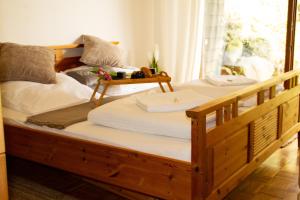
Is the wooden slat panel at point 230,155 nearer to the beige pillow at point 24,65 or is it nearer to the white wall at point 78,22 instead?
the beige pillow at point 24,65

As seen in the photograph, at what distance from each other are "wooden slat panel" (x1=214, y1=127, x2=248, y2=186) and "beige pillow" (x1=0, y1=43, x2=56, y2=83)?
175 centimetres

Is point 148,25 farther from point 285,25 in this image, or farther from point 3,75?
point 3,75

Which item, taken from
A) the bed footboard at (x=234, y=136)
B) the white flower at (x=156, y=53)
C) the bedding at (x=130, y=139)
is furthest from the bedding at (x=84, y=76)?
the bed footboard at (x=234, y=136)

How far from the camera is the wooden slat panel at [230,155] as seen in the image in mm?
1931

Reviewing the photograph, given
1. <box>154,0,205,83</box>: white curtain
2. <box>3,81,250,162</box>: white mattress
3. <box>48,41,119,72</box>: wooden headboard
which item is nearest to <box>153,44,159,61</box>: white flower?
<box>154,0,205,83</box>: white curtain

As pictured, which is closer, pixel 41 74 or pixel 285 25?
pixel 41 74

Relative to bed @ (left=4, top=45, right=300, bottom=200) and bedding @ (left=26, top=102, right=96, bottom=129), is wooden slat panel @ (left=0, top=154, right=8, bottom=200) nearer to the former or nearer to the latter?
bed @ (left=4, top=45, right=300, bottom=200)

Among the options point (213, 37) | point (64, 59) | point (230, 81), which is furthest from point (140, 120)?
point (213, 37)

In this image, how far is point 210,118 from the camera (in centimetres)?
206

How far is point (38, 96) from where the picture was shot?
9.19 ft

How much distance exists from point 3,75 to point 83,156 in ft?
4.20

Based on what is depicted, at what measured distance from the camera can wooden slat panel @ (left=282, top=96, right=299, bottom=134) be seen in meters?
2.80

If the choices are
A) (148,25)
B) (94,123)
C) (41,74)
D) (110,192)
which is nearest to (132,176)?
(94,123)

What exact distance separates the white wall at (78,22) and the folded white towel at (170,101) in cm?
174
